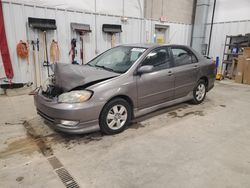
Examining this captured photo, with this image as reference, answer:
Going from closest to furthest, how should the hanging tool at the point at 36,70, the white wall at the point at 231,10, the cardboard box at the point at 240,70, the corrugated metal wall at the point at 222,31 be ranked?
the hanging tool at the point at 36,70, the cardboard box at the point at 240,70, the white wall at the point at 231,10, the corrugated metal wall at the point at 222,31

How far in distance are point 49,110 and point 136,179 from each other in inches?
55.3

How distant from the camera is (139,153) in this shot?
7.94 ft

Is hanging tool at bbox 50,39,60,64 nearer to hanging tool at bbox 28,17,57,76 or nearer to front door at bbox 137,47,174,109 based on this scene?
hanging tool at bbox 28,17,57,76

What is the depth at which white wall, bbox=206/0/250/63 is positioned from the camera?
24.2 feet

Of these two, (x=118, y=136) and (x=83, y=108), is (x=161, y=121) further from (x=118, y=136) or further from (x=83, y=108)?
(x=83, y=108)

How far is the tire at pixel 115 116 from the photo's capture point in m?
2.70

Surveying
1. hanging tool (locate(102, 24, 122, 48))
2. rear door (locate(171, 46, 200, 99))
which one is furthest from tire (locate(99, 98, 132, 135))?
hanging tool (locate(102, 24, 122, 48))

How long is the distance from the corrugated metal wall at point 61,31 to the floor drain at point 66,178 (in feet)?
12.8

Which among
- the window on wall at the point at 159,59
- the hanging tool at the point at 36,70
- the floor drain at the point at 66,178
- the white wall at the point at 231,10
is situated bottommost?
the floor drain at the point at 66,178

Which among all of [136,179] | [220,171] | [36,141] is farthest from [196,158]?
[36,141]

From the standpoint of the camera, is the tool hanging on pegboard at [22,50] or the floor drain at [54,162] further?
the tool hanging on pegboard at [22,50]

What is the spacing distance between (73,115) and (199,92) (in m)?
2.86

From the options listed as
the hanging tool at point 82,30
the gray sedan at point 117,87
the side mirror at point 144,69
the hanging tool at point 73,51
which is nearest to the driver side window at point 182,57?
the gray sedan at point 117,87

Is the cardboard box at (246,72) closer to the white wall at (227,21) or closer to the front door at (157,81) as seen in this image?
the white wall at (227,21)
